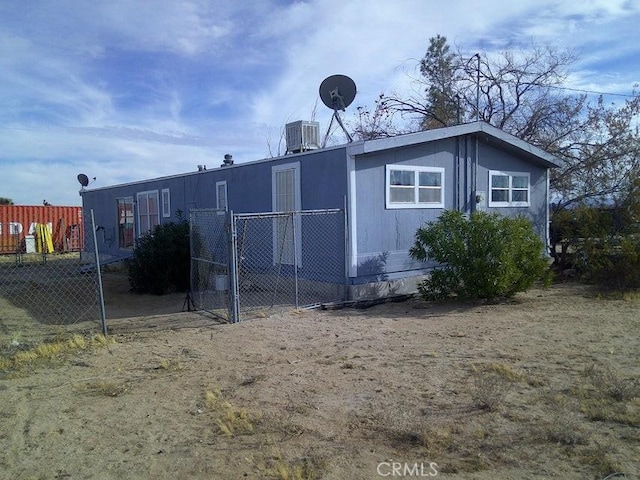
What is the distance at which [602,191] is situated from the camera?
14516mm

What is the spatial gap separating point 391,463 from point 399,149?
7658mm

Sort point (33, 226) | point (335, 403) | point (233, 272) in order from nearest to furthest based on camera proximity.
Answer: point (335, 403) < point (233, 272) < point (33, 226)

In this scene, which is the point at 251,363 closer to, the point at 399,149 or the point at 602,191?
the point at 399,149

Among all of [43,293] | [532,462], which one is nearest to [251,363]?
[532,462]

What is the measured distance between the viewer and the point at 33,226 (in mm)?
27797

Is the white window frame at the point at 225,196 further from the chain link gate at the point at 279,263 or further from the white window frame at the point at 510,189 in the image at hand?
the white window frame at the point at 510,189

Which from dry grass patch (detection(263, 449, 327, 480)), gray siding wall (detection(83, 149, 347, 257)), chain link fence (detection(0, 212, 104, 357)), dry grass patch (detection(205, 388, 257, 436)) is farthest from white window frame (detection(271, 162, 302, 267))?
dry grass patch (detection(263, 449, 327, 480))

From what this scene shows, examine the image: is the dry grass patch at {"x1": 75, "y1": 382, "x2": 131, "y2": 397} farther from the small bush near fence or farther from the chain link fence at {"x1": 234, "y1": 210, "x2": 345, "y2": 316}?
the small bush near fence

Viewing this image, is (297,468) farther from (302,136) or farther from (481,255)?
(302,136)

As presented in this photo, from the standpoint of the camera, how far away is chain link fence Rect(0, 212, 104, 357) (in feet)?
26.0

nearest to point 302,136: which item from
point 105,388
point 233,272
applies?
point 233,272

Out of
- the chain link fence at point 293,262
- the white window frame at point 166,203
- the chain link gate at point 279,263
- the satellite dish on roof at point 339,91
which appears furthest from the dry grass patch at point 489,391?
the white window frame at point 166,203
